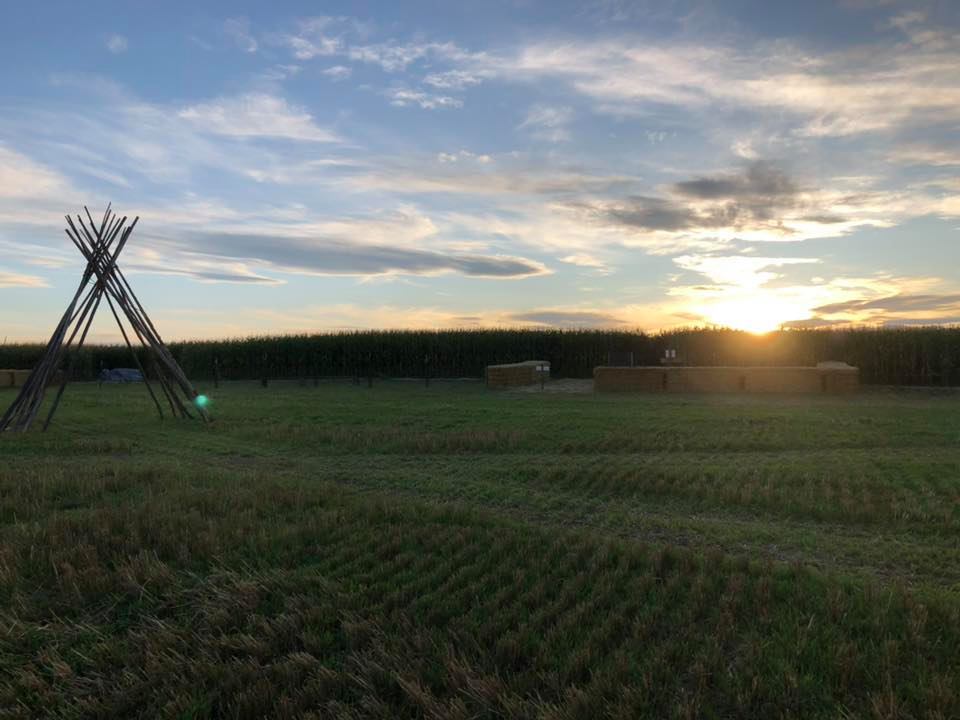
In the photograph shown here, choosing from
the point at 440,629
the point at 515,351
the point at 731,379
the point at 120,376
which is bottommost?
the point at 440,629

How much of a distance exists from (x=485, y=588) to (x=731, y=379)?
1943 cm

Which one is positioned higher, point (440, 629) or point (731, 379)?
point (731, 379)

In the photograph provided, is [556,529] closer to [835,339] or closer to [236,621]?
[236,621]

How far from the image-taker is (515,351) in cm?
3425

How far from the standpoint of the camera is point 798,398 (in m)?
19.3

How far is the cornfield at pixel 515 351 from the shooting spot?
2789 cm

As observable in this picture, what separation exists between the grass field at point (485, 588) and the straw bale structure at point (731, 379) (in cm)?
1244

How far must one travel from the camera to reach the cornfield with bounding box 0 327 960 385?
91.5 feet

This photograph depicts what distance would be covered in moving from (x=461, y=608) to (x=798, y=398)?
17.9 meters

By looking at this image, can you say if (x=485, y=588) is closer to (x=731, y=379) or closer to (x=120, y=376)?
(x=731, y=379)

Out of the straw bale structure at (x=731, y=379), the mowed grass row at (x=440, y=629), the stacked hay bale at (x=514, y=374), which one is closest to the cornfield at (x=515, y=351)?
the stacked hay bale at (x=514, y=374)

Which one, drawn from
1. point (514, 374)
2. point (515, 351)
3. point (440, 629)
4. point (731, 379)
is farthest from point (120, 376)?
point (440, 629)

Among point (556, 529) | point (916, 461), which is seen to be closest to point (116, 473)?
point (556, 529)

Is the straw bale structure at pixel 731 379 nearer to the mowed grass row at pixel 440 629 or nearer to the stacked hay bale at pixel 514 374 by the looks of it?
the stacked hay bale at pixel 514 374
